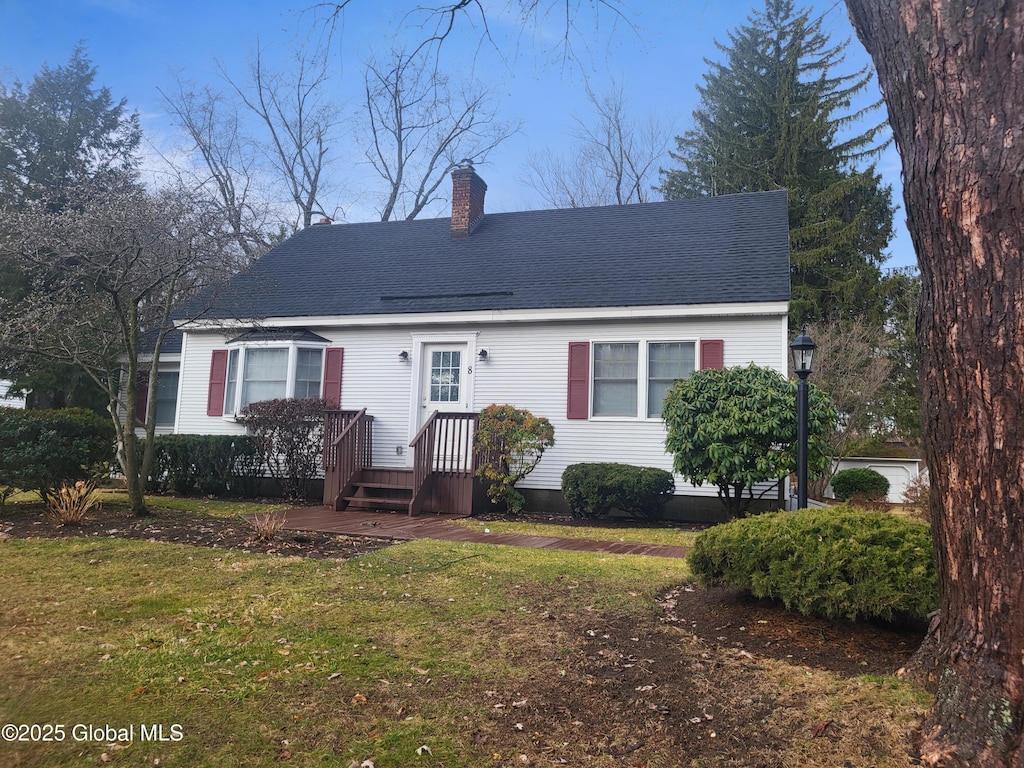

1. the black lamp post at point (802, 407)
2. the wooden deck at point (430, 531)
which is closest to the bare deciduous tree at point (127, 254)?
the wooden deck at point (430, 531)

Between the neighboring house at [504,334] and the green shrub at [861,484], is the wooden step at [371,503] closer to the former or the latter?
the neighboring house at [504,334]

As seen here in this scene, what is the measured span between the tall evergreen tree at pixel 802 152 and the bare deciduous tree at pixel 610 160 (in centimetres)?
107

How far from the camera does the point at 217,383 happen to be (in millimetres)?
12594

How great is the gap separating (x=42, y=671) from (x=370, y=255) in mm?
11919

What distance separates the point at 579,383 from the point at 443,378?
97.4 inches

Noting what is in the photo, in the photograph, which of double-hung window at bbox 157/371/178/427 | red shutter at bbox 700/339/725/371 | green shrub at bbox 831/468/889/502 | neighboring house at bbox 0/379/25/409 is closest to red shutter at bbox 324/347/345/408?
double-hung window at bbox 157/371/178/427

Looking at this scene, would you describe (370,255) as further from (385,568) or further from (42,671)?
(42,671)

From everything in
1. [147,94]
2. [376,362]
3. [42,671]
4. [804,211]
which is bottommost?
[42,671]

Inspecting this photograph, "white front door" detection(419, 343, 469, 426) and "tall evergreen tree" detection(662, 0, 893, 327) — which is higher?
"tall evergreen tree" detection(662, 0, 893, 327)

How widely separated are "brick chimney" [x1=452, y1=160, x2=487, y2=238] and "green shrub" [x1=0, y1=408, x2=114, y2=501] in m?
7.97

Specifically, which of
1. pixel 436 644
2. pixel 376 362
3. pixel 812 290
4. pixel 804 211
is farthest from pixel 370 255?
pixel 804 211

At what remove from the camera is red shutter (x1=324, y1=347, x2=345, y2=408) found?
12.0m

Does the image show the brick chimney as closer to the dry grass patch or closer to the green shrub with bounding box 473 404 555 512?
the green shrub with bounding box 473 404 555 512

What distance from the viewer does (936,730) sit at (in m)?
2.42
